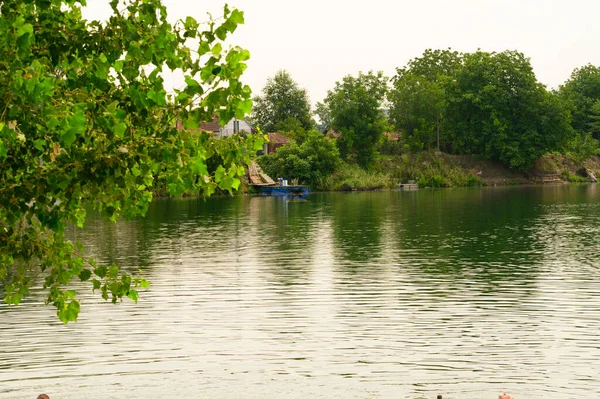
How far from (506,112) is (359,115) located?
2442 centimetres

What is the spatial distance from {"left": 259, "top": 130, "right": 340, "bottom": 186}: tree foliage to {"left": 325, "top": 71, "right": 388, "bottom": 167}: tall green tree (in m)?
6.96

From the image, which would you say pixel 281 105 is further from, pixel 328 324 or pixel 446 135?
pixel 328 324

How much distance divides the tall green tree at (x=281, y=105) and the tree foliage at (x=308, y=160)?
1656 inches

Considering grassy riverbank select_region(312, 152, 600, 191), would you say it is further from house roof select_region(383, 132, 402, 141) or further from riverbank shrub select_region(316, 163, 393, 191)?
house roof select_region(383, 132, 402, 141)

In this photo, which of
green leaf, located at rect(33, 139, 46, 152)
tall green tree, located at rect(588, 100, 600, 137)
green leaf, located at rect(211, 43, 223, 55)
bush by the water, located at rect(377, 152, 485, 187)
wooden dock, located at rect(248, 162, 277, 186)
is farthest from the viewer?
tall green tree, located at rect(588, 100, 600, 137)

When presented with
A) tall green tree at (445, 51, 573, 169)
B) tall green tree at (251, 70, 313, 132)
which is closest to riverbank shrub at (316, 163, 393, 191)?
tall green tree at (445, 51, 573, 169)

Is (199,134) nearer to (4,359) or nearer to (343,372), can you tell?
(343,372)

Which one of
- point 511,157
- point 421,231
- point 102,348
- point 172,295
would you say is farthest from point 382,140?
point 102,348

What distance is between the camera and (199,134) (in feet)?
45.7

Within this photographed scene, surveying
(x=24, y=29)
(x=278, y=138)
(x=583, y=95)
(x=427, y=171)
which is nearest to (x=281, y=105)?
(x=278, y=138)

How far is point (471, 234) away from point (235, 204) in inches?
1826

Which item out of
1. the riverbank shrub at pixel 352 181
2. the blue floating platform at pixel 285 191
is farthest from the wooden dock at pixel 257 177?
the riverbank shrub at pixel 352 181

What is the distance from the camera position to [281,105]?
173125 mm

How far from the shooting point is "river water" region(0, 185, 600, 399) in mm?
Result: 21016
